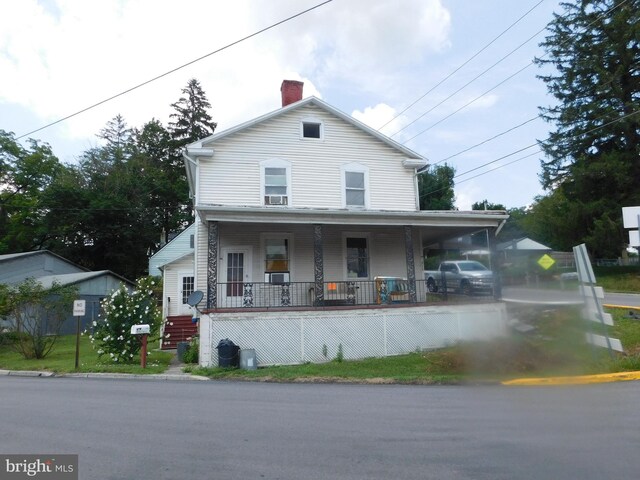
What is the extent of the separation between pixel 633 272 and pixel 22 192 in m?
57.3

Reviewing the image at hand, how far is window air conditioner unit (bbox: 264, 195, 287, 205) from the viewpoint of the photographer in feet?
53.1

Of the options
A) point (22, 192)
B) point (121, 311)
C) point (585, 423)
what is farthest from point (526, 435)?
point (22, 192)

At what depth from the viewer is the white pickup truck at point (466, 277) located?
52.2ft

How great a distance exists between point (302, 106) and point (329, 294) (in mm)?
7996

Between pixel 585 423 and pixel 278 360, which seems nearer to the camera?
pixel 585 423

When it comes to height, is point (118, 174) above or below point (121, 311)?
above

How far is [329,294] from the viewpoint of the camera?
14.2 metres

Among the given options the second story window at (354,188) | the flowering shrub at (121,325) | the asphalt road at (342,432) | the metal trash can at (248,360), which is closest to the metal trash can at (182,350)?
the flowering shrub at (121,325)

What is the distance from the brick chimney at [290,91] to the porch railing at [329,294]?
8.81 m

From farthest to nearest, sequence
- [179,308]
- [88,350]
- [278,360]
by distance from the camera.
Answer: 1. [179,308]
2. [88,350]
3. [278,360]

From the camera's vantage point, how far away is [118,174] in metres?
45.0

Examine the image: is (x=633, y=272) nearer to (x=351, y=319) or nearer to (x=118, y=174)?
(x=351, y=319)

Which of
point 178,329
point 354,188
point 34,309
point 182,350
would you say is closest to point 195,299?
point 182,350

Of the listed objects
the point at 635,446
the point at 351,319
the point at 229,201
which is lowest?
the point at 635,446
